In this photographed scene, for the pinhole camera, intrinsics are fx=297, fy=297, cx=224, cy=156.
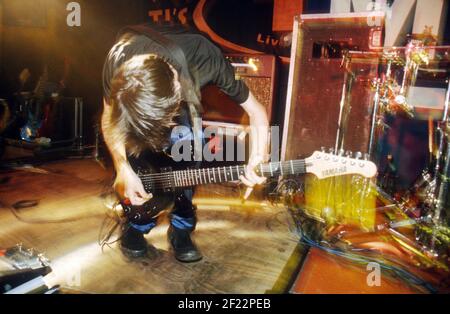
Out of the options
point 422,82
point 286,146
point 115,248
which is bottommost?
point 115,248

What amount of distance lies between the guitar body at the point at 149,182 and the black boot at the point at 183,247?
24cm

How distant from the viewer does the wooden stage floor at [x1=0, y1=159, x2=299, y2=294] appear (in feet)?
6.51

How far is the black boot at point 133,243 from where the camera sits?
2314mm

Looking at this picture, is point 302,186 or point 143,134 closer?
point 143,134

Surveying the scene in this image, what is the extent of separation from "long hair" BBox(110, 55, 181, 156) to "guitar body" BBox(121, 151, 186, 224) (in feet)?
0.23

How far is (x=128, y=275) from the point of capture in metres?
2.05

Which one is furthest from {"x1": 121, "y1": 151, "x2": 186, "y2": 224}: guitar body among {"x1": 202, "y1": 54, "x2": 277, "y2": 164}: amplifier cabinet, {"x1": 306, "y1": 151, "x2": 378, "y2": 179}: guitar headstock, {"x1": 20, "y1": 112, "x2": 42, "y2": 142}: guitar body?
{"x1": 20, "y1": 112, "x2": 42, "y2": 142}: guitar body

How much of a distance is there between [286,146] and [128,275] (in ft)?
8.39

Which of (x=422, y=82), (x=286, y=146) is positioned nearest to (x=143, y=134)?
(x=286, y=146)

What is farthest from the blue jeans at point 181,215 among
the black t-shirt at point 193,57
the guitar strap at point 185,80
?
the black t-shirt at point 193,57

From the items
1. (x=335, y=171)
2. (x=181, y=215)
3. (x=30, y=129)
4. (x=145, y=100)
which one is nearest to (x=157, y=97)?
(x=145, y=100)

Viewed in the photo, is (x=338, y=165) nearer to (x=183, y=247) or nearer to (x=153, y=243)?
(x=183, y=247)

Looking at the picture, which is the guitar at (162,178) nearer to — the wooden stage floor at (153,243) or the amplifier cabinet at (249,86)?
the wooden stage floor at (153,243)
